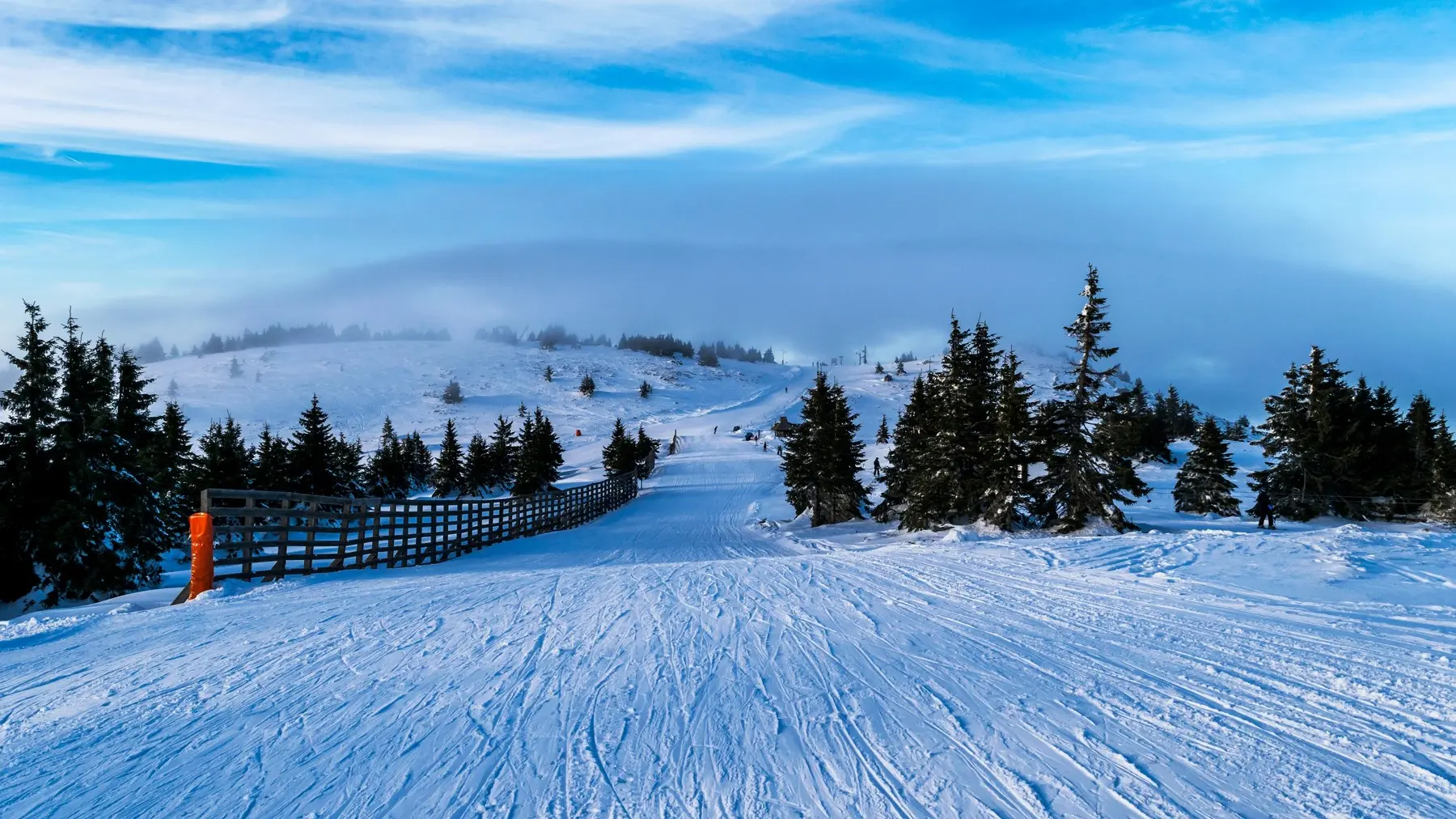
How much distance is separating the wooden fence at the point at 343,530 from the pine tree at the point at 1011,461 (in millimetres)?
14211

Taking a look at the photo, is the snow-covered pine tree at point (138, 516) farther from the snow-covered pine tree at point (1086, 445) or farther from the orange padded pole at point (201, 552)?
the snow-covered pine tree at point (1086, 445)

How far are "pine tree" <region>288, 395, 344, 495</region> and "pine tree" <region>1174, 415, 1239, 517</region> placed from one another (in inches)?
1684

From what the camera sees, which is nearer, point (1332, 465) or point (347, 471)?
point (1332, 465)

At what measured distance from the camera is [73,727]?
423 centimetres

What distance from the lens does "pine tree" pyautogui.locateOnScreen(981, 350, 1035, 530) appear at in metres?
19.3

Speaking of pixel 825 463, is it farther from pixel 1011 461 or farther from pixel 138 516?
pixel 138 516

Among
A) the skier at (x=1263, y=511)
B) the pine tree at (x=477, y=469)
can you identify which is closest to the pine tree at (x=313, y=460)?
the pine tree at (x=477, y=469)

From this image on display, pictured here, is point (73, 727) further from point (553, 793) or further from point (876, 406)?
point (876, 406)

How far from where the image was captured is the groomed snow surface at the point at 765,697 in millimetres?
3336

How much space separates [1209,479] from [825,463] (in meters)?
18.7

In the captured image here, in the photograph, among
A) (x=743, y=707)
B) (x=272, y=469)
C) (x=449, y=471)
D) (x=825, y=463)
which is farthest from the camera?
(x=449, y=471)

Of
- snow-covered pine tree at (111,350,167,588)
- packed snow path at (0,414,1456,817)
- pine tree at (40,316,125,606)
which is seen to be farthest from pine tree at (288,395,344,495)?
packed snow path at (0,414,1456,817)

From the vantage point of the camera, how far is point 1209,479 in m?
32.0

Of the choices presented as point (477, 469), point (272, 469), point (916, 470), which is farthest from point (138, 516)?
point (477, 469)
